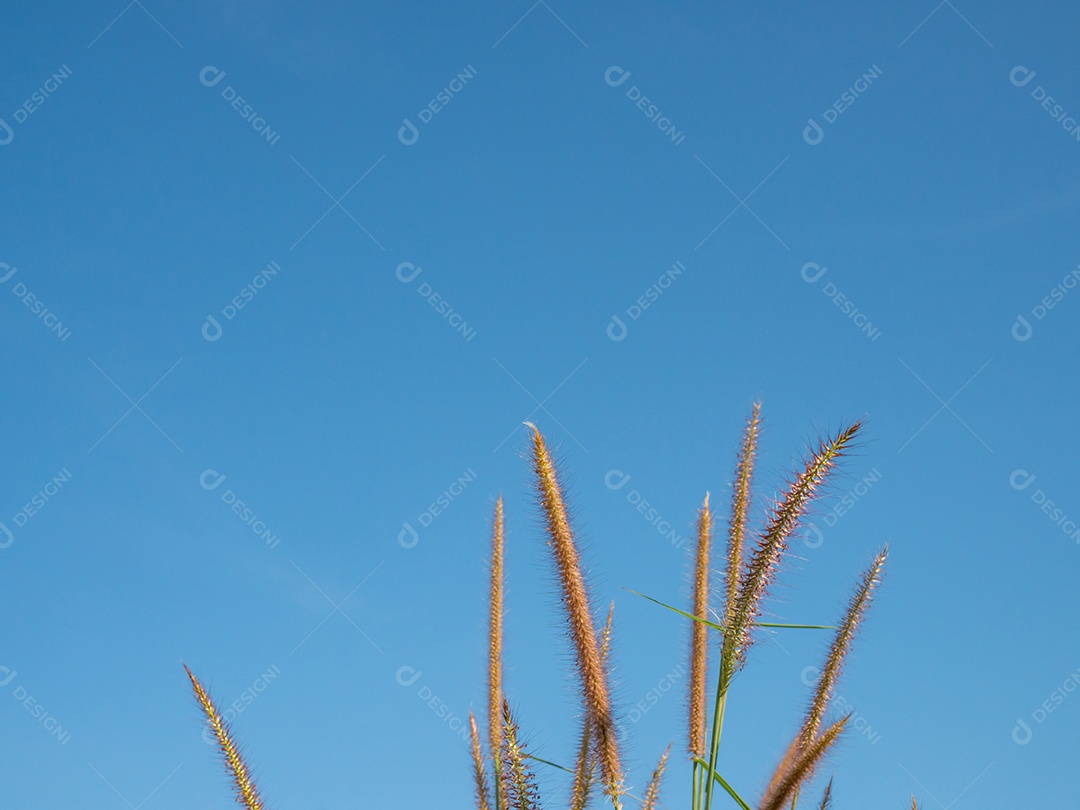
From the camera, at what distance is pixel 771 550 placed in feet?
15.4

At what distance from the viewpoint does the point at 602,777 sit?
5137 millimetres

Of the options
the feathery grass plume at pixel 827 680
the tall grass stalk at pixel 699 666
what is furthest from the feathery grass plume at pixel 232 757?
the feathery grass plume at pixel 827 680

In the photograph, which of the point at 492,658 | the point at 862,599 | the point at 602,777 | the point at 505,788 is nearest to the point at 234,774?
the point at 505,788

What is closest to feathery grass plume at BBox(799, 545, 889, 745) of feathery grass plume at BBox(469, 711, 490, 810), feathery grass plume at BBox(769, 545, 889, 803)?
feathery grass plume at BBox(769, 545, 889, 803)

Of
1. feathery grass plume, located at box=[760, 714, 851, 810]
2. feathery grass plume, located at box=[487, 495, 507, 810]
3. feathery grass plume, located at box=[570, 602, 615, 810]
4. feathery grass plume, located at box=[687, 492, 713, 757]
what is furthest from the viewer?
feathery grass plume, located at box=[487, 495, 507, 810]

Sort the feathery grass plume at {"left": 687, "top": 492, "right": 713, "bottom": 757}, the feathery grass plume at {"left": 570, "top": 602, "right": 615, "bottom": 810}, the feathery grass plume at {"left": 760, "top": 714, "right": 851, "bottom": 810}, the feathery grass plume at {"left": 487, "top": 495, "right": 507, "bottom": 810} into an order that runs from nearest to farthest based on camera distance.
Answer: the feathery grass plume at {"left": 760, "top": 714, "right": 851, "bottom": 810}, the feathery grass plume at {"left": 570, "top": 602, "right": 615, "bottom": 810}, the feathery grass plume at {"left": 687, "top": 492, "right": 713, "bottom": 757}, the feathery grass plume at {"left": 487, "top": 495, "right": 507, "bottom": 810}

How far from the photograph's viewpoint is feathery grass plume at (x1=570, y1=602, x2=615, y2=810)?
5.13 meters

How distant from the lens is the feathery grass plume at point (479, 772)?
18.1 feet

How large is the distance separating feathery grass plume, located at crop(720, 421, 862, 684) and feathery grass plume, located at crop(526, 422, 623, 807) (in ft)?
2.19

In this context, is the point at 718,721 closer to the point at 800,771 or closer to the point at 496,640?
the point at 800,771

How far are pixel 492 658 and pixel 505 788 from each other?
7.62 ft

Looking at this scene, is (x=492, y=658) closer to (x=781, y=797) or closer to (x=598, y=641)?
(x=598, y=641)

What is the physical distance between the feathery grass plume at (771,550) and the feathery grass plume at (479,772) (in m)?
1.52

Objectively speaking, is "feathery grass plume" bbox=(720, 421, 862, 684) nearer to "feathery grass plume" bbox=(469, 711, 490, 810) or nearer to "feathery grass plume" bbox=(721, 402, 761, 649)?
"feathery grass plume" bbox=(721, 402, 761, 649)
